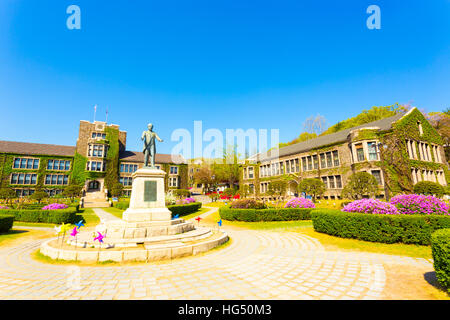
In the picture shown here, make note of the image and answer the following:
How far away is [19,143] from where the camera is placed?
4091 cm

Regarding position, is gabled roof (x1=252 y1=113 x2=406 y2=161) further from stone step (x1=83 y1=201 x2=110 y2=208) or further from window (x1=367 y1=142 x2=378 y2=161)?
stone step (x1=83 y1=201 x2=110 y2=208)

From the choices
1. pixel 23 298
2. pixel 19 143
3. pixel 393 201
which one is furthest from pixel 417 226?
pixel 19 143

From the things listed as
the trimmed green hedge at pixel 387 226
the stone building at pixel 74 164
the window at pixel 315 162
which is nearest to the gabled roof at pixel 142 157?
the stone building at pixel 74 164

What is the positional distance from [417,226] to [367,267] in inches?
184

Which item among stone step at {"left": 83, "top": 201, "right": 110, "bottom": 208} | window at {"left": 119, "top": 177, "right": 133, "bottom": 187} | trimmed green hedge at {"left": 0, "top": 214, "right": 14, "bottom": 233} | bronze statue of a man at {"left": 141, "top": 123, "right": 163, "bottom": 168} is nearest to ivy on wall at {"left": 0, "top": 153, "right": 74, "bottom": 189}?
window at {"left": 119, "top": 177, "right": 133, "bottom": 187}

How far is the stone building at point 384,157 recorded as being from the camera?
24750 millimetres

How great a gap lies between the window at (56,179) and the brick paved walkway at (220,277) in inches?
1559

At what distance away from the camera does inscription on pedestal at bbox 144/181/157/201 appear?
33.5ft

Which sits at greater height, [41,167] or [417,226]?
[41,167]

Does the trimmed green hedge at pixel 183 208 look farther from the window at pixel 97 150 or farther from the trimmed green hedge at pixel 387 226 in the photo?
the window at pixel 97 150

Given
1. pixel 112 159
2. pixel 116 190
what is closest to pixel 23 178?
pixel 112 159

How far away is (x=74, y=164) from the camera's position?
132ft
